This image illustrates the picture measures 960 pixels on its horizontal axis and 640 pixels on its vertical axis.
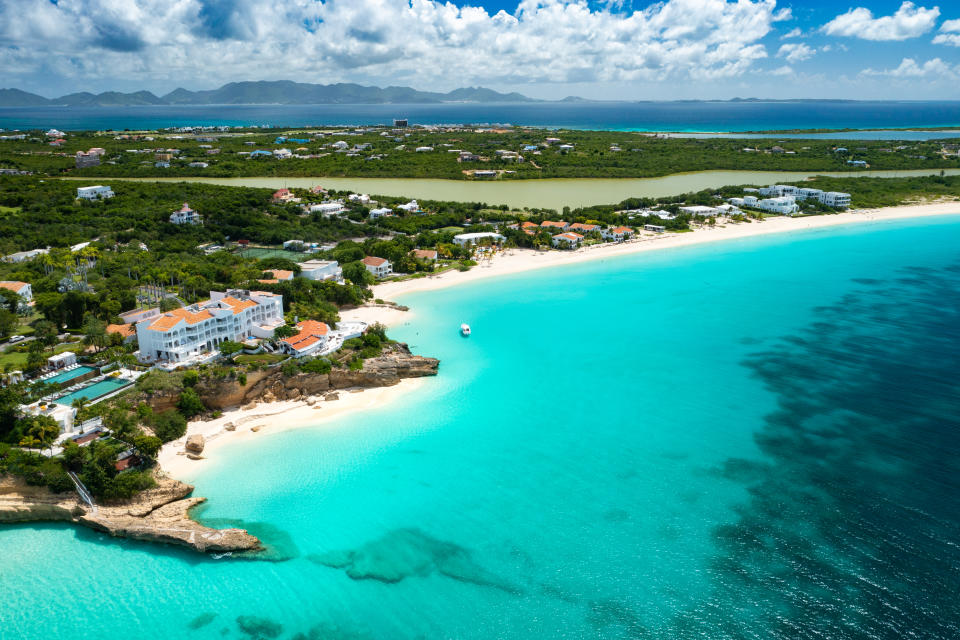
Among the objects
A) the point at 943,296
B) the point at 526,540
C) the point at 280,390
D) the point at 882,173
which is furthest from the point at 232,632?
the point at 882,173

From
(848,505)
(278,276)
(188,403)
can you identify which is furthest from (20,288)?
(848,505)

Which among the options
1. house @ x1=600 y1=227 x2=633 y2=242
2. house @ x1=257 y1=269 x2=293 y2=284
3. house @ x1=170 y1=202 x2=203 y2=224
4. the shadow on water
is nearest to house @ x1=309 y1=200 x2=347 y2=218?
house @ x1=170 y1=202 x2=203 y2=224

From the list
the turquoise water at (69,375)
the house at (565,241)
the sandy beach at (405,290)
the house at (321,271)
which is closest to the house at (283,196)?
the house at (321,271)

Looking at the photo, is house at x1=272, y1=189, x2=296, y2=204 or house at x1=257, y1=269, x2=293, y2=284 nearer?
house at x1=257, y1=269, x2=293, y2=284

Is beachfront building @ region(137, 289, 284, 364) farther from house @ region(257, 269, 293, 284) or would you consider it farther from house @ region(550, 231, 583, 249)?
house @ region(550, 231, 583, 249)

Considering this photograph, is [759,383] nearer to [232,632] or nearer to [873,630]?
[873,630]

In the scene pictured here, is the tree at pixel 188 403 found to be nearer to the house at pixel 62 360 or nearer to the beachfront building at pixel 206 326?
the beachfront building at pixel 206 326
